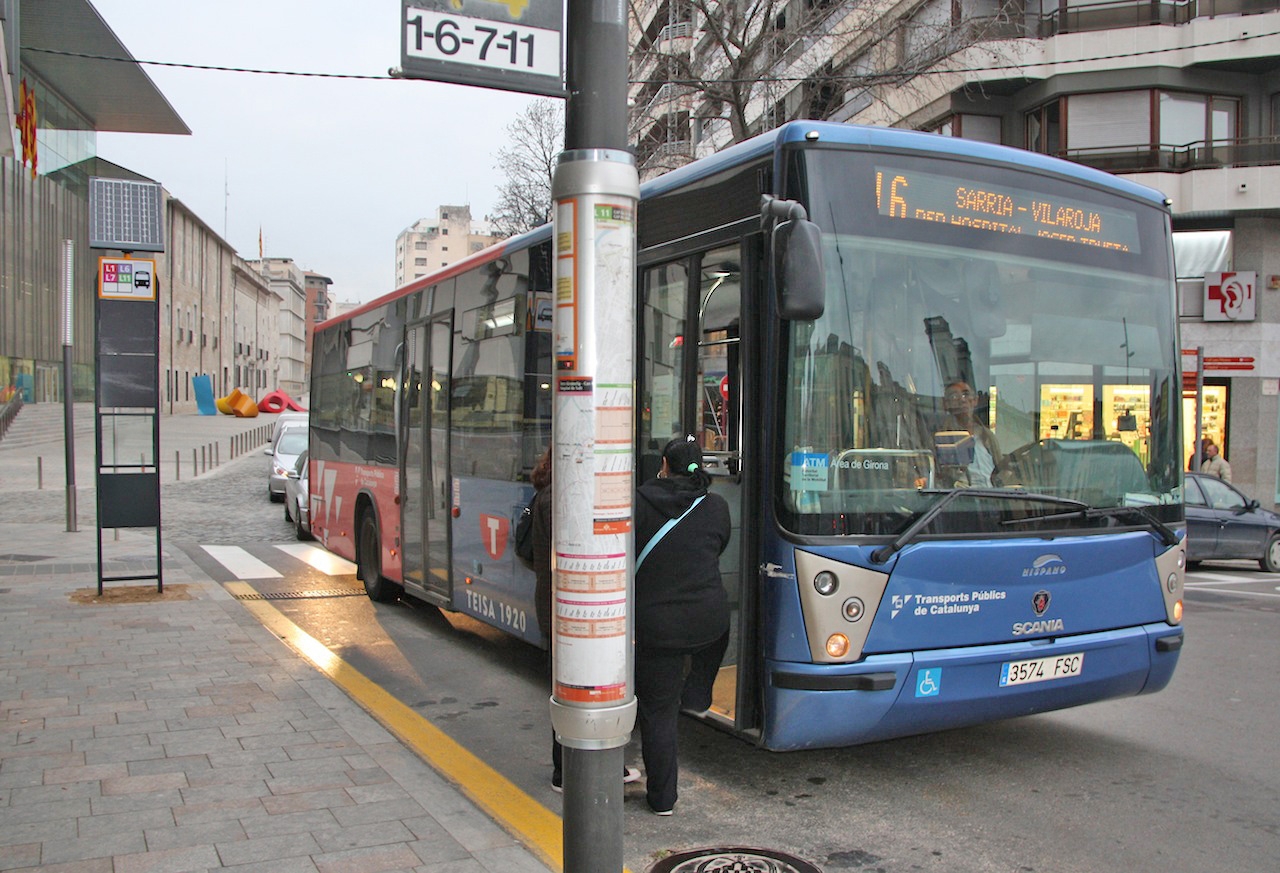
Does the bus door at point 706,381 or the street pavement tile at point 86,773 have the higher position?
the bus door at point 706,381

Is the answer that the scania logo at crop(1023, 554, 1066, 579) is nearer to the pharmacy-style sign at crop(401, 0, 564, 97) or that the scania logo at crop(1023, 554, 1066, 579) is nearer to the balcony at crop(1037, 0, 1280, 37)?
the pharmacy-style sign at crop(401, 0, 564, 97)

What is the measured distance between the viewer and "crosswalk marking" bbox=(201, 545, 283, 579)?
42.4 ft

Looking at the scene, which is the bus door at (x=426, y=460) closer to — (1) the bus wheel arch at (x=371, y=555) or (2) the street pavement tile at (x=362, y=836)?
(1) the bus wheel arch at (x=371, y=555)

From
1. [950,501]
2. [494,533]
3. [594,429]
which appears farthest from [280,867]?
[494,533]

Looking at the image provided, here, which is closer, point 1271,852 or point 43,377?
point 1271,852

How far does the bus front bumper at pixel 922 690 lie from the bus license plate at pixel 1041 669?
11 millimetres

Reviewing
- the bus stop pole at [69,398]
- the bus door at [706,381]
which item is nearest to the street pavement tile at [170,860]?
the bus door at [706,381]

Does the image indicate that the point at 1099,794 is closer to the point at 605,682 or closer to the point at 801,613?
the point at 801,613

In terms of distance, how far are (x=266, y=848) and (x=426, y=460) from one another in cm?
506


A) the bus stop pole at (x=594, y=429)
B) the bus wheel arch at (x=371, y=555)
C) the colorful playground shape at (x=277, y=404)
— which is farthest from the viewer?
the colorful playground shape at (x=277, y=404)

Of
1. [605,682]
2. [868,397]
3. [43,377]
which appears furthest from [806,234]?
[43,377]

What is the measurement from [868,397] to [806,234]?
2.77 ft

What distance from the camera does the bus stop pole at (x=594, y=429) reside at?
3.31m

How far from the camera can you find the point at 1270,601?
12312mm
